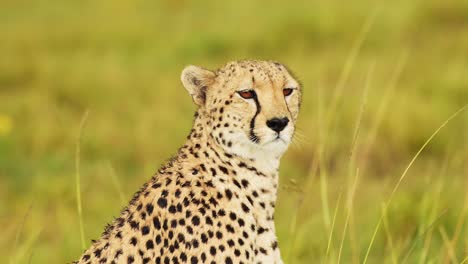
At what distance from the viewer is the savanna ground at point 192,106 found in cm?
630

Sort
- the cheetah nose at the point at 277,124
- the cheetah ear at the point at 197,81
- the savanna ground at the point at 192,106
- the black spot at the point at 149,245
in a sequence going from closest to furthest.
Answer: the black spot at the point at 149,245 < the cheetah nose at the point at 277,124 < the cheetah ear at the point at 197,81 < the savanna ground at the point at 192,106

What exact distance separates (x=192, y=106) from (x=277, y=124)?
5.35 m

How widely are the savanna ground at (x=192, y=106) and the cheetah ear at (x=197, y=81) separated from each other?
2.54 feet

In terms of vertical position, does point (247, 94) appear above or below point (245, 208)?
above

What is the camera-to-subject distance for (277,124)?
342cm

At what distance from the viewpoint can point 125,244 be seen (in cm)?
326

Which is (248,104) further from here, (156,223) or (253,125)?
(156,223)

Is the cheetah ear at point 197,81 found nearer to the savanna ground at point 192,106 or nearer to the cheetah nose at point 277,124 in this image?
the cheetah nose at point 277,124

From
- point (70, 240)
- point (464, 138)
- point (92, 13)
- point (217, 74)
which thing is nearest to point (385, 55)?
point (464, 138)

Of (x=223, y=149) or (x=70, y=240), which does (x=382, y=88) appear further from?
(x=223, y=149)

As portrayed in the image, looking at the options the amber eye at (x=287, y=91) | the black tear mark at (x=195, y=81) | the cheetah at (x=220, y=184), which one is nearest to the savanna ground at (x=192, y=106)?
the cheetah at (x=220, y=184)

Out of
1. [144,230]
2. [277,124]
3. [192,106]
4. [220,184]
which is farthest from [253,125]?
[192,106]

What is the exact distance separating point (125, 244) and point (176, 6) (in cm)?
914

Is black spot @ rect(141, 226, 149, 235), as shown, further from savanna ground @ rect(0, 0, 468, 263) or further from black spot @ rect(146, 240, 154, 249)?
savanna ground @ rect(0, 0, 468, 263)
